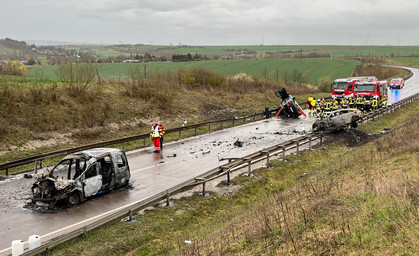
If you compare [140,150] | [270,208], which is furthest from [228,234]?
[140,150]

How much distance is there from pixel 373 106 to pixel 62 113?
1068 inches

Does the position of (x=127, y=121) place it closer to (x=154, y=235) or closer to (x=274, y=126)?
(x=274, y=126)

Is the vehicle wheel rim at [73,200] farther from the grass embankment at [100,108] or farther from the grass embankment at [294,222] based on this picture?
the grass embankment at [100,108]

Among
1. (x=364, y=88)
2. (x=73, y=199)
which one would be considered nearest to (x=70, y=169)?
(x=73, y=199)

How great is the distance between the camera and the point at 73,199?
Result: 11711 mm

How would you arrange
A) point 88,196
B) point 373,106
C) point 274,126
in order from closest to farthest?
point 88,196 → point 274,126 → point 373,106

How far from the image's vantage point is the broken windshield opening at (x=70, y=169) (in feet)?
40.4

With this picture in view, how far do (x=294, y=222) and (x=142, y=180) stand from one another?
7.97 meters

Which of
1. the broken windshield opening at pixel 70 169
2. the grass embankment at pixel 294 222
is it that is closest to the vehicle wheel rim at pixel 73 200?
the broken windshield opening at pixel 70 169

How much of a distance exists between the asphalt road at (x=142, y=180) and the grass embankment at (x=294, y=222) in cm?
141

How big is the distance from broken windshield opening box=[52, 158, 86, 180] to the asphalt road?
1028 millimetres

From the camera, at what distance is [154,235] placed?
33.5 feet

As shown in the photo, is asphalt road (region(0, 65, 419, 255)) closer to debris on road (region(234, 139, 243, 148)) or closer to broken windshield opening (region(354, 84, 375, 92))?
debris on road (region(234, 139, 243, 148))

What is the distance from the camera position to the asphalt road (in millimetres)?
10398
